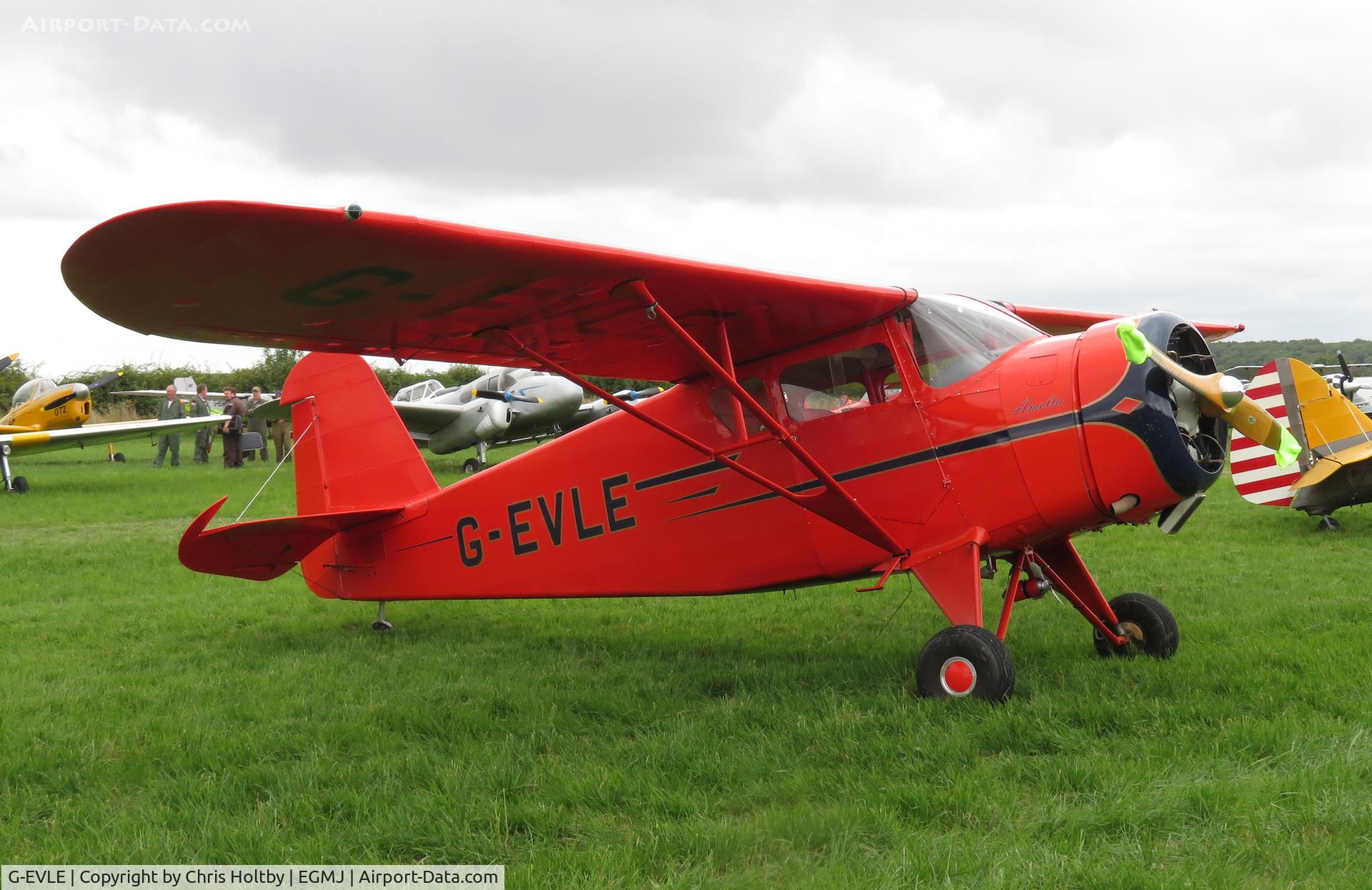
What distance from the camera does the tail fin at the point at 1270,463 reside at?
11094mm

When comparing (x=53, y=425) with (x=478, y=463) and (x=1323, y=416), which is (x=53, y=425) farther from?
(x=1323, y=416)

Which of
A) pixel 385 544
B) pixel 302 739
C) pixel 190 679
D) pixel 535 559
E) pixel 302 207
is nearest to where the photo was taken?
pixel 302 207

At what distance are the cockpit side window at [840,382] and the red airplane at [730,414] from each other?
0.05 ft

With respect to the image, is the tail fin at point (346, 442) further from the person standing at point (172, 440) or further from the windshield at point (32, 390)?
the windshield at point (32, 390)

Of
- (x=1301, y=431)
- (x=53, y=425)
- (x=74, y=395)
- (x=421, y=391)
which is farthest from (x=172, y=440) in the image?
(x=1301, y=431)

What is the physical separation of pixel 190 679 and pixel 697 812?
Result: 3878mm

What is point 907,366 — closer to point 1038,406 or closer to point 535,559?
point 1038,406

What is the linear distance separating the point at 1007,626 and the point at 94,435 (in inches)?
827

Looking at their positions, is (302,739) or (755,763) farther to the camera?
(302,739)

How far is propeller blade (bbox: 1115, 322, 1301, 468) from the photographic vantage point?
15.5 feet

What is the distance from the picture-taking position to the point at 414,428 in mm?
23734

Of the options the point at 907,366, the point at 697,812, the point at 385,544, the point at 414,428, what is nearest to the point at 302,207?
the point at 697,812

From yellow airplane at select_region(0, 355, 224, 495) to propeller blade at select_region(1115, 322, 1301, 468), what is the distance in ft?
64.9

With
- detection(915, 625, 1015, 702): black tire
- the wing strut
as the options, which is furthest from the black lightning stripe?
detection(915, 625, 1015, 702): black tire
